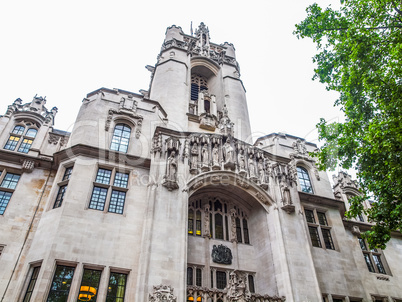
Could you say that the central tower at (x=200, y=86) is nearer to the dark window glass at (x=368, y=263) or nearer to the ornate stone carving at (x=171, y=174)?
the ornate stone carving at (x=171, y=174)

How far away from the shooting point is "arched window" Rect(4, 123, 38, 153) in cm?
1851

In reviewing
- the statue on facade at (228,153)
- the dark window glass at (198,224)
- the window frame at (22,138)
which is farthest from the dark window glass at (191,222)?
the window frame at (22,138)

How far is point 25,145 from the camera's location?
18828 millimetres

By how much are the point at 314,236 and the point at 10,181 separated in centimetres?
1936

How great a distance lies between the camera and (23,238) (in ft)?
47.9

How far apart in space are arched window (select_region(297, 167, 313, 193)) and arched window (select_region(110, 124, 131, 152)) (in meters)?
13.8

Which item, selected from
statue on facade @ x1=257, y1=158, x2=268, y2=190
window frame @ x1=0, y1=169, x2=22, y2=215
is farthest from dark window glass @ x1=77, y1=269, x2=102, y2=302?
statue on facade @ x1=257, y1=158, x2=268, y2=190

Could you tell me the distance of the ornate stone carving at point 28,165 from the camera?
16969 millimetres

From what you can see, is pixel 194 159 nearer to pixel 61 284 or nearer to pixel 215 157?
pixel 215 157

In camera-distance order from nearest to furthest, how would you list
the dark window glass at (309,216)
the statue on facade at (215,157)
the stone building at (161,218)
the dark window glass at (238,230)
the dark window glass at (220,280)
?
1. the stone building at (161,218)
2. the dark window glass at (220,280)
3. the statue on facade at (215,157)
4. the dark window glass at (238,230)
5. the dark window glass at (309,216)

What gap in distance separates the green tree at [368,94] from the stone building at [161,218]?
4.33 m

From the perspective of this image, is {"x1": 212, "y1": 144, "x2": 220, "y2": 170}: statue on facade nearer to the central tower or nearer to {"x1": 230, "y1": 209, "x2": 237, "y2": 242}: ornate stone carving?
the central tower

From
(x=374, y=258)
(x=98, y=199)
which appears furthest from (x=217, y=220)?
(x=374, y=258)

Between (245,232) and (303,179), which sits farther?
(303,179)
